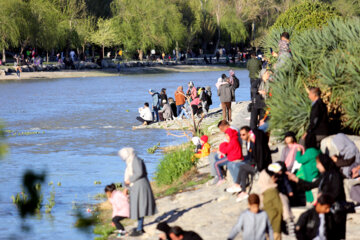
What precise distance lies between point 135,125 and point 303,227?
26508mm

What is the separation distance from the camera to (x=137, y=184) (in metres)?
10.6

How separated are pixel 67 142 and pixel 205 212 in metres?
17.4

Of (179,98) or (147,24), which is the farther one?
(147,24)

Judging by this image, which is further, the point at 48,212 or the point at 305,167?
the point at 48,212

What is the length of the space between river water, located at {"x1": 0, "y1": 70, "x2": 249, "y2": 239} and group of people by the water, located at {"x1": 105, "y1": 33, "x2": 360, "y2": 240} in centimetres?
122

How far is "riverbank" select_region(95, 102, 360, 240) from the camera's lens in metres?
10.8

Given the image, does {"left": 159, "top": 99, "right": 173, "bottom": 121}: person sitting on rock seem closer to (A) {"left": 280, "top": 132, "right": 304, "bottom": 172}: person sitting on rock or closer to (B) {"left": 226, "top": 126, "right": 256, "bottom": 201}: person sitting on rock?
(B) {"left": 226, "top": 126, "right": 256, "bottom": 201}: person sitting on rock

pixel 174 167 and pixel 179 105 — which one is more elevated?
pixel 179 105

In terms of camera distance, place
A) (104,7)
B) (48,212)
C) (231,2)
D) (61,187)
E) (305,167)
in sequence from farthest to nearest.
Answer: (231,2)
(104,7)
(61,187)
(48,212)
(305,167)

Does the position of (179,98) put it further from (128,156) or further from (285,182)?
(285,182)

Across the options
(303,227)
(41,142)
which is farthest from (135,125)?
(303,227)

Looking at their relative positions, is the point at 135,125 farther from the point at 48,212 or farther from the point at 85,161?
the point at 48,212

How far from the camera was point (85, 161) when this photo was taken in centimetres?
2345

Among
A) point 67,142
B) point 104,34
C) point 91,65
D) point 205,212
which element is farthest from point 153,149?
point 104,34
